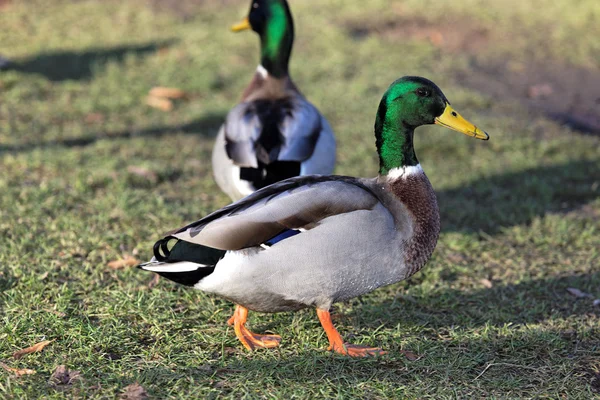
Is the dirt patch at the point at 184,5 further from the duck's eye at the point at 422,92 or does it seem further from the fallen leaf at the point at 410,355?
the fallen leaf at the point at 410,355

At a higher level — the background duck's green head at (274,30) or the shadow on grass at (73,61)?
the background duck's green head at (274,30)

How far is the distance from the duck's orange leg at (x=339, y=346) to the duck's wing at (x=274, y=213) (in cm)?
41

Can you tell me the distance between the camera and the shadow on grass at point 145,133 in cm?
550

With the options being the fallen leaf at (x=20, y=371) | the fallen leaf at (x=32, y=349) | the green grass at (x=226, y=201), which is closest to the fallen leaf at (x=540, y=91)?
the green grass at (x=226, y=201)

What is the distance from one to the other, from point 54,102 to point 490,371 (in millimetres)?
4738

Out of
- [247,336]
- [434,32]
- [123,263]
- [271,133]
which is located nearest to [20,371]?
[247,336]

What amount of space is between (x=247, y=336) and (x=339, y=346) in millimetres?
368

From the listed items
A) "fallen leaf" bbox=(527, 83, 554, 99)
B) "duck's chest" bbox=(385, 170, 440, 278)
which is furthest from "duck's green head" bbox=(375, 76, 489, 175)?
"fallen leaf" bbox=(527, 83, 554, 99)

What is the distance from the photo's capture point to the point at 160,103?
6.58 metres

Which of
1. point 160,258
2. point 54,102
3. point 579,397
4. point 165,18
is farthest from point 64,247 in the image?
point 165,18

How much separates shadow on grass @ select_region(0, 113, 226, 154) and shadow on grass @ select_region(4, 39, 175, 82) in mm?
1404

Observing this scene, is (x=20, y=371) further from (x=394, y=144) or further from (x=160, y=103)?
(x=160, y=103)

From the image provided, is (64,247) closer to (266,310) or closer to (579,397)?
(266,310)

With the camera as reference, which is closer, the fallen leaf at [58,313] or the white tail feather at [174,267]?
the white tail feather at [174,267]
